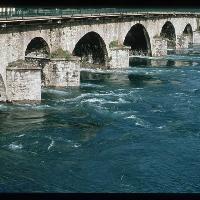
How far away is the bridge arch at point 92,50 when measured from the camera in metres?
61.9

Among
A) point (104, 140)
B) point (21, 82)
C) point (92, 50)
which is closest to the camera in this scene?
point (104, 140)

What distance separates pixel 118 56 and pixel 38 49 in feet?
56.0

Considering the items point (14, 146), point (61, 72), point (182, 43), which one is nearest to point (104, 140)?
point (14, 146)

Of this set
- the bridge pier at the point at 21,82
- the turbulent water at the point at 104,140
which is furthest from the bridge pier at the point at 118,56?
the bridge pier at the point at 21,82

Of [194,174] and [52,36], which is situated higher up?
[52,36]

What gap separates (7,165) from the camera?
2317cm

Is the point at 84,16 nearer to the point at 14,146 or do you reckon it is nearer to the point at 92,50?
the point at 92,50

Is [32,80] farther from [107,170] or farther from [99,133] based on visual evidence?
[107,170]

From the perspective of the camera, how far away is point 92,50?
6319 cm

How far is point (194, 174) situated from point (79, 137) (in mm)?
9998

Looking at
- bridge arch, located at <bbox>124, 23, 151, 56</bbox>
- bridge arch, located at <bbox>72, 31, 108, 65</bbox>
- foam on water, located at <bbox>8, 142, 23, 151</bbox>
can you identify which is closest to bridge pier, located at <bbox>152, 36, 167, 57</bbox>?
bridge arch, located at <bbox>124, 23, 151, 56</bbox>

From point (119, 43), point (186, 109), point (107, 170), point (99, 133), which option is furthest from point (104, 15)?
point (107, 170)

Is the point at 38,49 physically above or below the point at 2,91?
above

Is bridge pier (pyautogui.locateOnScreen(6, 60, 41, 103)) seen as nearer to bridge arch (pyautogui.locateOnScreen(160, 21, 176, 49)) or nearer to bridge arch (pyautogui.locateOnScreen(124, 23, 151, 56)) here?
bridge arch (pyautogui.locateOnScreen(124, 23, 151, 56))
